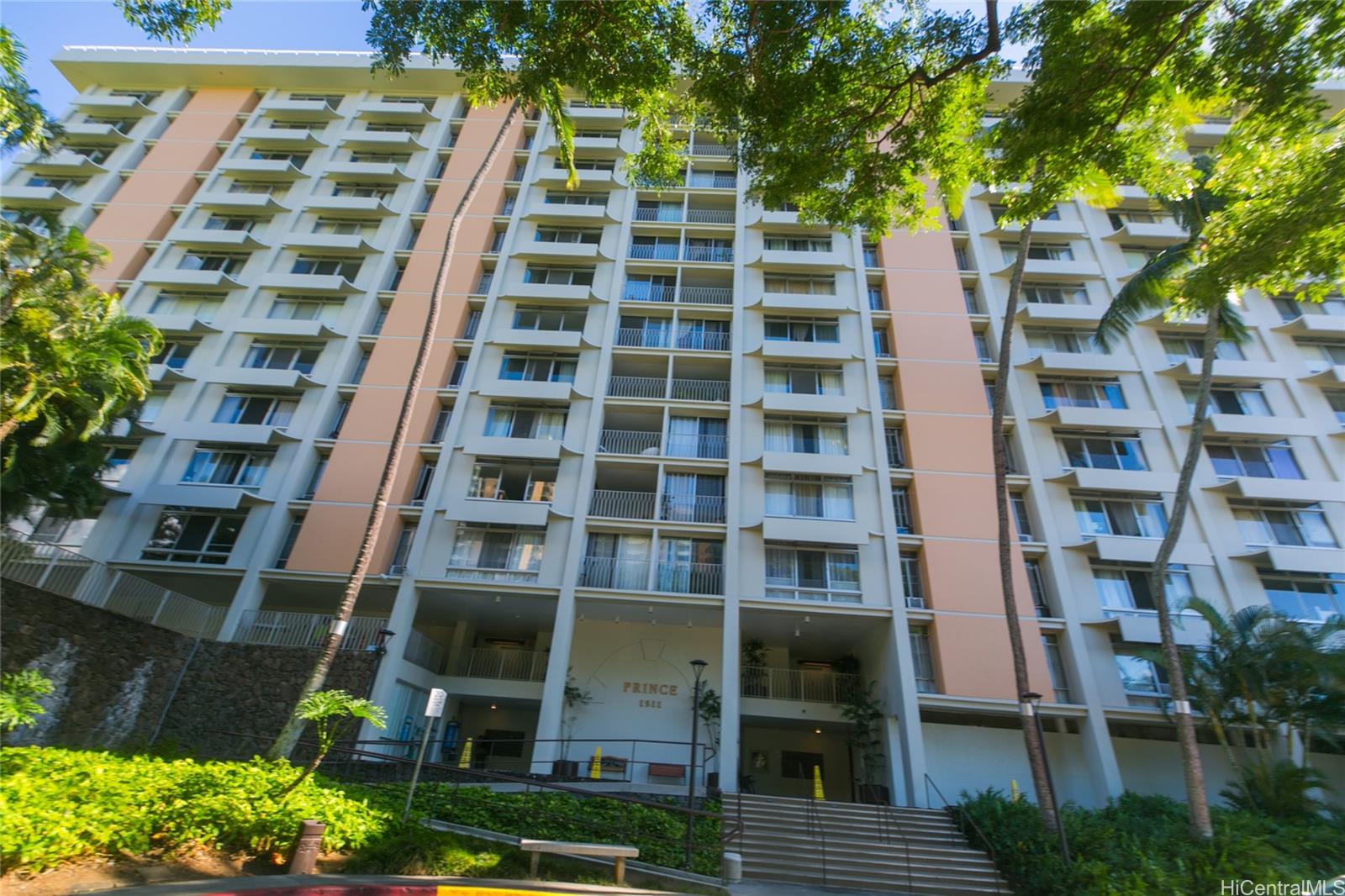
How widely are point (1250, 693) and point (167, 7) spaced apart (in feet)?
84.7

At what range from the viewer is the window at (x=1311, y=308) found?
23469 millimetres

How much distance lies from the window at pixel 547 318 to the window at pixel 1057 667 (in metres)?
20.0

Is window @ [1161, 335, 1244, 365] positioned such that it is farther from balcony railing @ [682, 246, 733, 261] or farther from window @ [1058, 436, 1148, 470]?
balcony railing @ [682, 246, 733, 261]

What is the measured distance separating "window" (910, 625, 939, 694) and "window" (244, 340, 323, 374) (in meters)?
24.4

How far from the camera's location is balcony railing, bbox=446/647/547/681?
815 inches

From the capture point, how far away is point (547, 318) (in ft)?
81.9

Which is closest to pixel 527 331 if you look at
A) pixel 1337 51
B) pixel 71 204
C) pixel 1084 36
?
pixel 1084 36

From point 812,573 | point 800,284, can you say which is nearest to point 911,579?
point 812,573

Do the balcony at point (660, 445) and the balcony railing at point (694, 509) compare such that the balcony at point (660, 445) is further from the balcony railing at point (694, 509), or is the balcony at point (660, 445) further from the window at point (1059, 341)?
the window at point (1059, 341)

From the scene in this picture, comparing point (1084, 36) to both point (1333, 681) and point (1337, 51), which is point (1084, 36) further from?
point (1333, 681)

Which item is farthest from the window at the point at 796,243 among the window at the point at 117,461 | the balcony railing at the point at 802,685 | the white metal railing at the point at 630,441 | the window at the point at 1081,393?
the window at the point at 117,461

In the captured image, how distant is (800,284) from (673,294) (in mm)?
5359

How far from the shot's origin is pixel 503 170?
93.0ft

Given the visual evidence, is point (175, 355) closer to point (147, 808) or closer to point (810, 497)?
point (147, 808)
